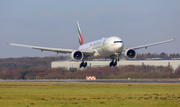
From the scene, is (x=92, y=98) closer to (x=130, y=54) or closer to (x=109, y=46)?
(x=109, y=46)

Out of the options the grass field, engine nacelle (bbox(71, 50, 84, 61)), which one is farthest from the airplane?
the grass field

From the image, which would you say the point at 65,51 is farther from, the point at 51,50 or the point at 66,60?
the point at 66,60

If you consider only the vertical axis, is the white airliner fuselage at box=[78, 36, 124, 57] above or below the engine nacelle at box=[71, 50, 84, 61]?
above

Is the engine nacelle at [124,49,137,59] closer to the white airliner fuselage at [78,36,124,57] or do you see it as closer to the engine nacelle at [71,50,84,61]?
the white airliner fuselage at [78,36,124,57]

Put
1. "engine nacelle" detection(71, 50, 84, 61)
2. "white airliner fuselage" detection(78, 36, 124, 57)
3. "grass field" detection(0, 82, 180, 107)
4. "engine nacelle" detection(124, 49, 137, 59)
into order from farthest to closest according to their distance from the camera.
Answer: "engine nacelle" detection(71, 50, 84, 61), "engine nacelle" detection(124, 49, 137, 59), "white airliner fuselage" detection(78, 36, 124, 57), "grass field" detection(0, 82, 180, 107)

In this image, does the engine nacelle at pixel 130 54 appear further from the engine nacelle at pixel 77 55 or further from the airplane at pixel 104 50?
the engine nacelle at pixel 77 55

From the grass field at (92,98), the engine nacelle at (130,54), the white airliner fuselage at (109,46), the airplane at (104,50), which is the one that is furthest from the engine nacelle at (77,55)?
the grass field at (92,98)

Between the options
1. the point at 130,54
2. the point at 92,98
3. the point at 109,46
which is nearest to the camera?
the point at 92,98

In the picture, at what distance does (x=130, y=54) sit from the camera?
52156mm

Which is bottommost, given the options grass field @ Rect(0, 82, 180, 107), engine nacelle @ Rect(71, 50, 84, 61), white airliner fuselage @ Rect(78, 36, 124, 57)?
grass field @ Rect(0, 82, 180, 107)

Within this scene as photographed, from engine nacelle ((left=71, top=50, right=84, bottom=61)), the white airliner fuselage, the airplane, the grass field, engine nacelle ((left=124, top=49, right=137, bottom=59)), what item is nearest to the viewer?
the grass field

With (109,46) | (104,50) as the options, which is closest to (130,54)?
(104,50)

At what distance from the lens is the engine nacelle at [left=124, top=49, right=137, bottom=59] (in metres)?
51.2

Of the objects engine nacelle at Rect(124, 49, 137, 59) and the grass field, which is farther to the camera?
engine nacelle at Rect(124, 49, 137, 59)
